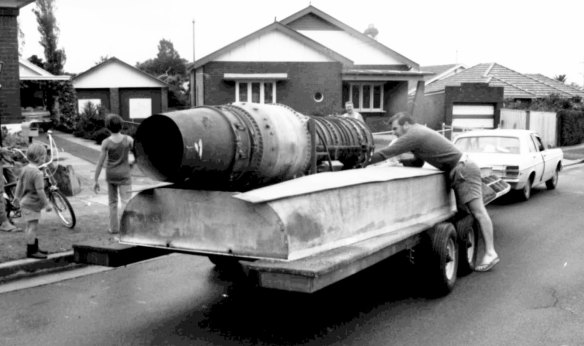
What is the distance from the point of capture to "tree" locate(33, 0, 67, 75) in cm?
5993

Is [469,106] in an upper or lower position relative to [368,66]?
lower

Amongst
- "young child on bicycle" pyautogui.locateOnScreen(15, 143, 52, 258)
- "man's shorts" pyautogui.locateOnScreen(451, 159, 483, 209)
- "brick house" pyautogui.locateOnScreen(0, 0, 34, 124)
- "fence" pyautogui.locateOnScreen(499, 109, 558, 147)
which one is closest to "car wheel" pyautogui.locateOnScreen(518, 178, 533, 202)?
"man's shorts" pyautogui.locateOnScreen(451, 159, 483, 209)

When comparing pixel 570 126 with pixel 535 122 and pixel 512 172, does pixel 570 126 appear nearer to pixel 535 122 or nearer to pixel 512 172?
pixel 535 122

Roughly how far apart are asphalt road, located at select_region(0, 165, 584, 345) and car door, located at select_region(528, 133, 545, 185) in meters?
5.74

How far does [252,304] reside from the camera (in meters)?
6.46

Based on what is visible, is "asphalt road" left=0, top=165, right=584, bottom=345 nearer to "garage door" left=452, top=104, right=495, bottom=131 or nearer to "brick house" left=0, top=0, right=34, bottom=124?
"brick house" left=0, top=0, right=34, bottom=124

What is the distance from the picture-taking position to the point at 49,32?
2392 inches

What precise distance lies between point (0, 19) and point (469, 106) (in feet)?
73.1

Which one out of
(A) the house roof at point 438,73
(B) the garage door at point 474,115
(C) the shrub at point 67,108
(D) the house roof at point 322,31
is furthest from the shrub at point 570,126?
(C) the shrub at point 67,108

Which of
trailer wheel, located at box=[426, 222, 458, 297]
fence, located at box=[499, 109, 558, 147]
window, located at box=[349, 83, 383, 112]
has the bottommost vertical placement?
trailer wheel, located at box=[426, 222, 458, 297]

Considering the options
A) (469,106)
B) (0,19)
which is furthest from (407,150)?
(469,106)

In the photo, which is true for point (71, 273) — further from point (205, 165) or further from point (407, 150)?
point (407, 150)

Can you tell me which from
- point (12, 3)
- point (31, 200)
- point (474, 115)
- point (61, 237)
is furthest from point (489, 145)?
point (474, 115)

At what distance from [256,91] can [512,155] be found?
17368mm
